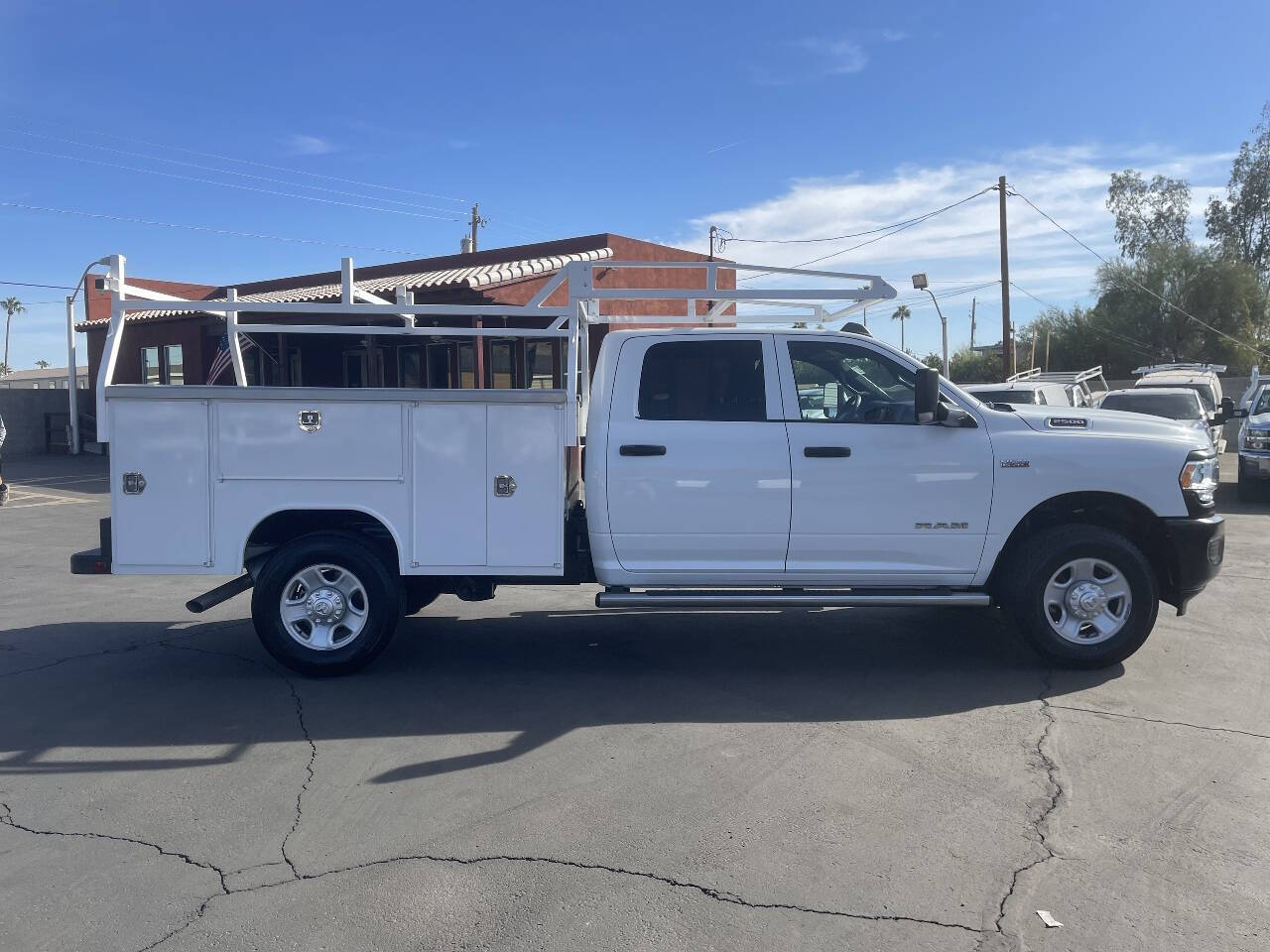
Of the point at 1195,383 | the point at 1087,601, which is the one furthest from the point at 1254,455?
the point at 1087,601

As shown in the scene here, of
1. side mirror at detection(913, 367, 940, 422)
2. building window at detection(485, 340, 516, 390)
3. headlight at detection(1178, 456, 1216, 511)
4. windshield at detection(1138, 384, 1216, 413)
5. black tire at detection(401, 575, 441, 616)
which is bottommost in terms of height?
black tire at detection(401, 575, 441, 616)

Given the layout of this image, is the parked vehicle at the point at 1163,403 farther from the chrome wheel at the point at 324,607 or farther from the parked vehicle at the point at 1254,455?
the chrome wheel at the point at 324,607

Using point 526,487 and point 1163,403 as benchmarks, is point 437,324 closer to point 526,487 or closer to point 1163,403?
point 1163,403

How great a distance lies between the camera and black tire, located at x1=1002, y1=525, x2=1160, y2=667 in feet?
20.1

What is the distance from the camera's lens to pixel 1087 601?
6.16 m

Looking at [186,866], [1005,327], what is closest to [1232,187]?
[1005,327]

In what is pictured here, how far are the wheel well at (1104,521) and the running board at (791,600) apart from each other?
0.39m

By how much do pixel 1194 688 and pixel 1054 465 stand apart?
5.07ft

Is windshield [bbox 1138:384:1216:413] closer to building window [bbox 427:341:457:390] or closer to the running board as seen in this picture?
building window [bbox 427:341:457:390]

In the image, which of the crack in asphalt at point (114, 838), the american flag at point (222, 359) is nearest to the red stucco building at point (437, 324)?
the american flag at point (222, 359)

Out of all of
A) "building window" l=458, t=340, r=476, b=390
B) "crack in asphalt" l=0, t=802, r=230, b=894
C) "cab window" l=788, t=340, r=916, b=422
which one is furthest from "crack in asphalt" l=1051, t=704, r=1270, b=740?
"building window" l=458, t=340, r=476, b=390

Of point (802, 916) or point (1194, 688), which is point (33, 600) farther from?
point (1194, 688)

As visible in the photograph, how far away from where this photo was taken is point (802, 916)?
3.49 m

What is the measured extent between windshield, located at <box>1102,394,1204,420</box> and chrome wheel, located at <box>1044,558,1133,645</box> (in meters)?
11.9
